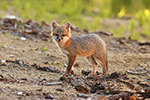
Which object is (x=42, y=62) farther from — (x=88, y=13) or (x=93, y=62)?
(x=88, y=13)

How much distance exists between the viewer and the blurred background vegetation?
1211 cm

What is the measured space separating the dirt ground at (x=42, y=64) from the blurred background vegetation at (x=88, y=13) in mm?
1797

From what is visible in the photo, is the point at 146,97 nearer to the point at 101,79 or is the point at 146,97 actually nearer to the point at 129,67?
the point at 101,79

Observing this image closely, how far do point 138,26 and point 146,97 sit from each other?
8640 millimetres

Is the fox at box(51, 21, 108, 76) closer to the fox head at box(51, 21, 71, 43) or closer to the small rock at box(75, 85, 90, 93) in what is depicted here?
the fox head at box(51, 21, 71, 43)

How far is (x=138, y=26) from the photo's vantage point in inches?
552

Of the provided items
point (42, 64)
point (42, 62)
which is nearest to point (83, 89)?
point (42, 64)

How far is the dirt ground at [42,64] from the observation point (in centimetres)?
521

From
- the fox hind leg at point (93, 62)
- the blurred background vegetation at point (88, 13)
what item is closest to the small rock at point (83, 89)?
the fox hind leg at point (93, 62)

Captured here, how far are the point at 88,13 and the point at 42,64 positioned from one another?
8.87 metres

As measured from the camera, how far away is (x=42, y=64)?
23.9ft

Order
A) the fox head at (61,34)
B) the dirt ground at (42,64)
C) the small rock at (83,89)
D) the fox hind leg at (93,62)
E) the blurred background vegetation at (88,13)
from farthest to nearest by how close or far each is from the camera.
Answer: the blurred background vegetation at (88,13) < the fox hind leg at (93,62) < the fox head at (61,34) < the small rock at (83,89) < the dirt ground at (42,64)

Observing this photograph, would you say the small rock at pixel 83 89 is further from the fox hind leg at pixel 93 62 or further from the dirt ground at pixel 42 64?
the fox hind leg at pixel 93 62

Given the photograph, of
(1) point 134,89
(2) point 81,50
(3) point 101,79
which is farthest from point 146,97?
(2) point 81,50
